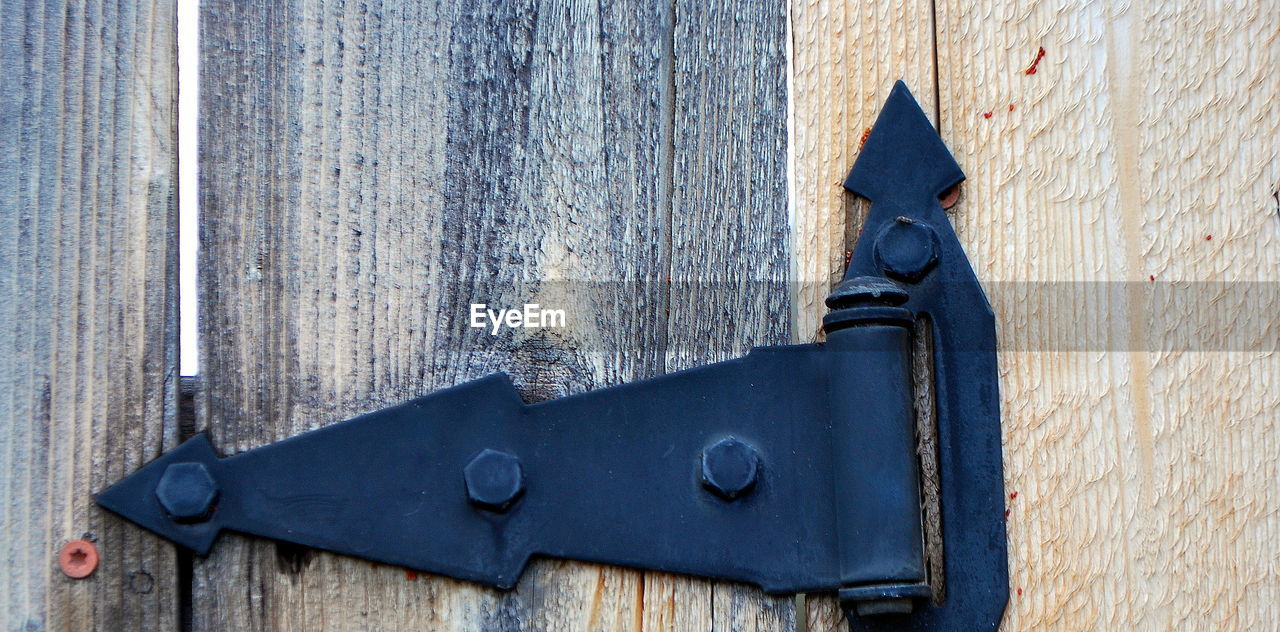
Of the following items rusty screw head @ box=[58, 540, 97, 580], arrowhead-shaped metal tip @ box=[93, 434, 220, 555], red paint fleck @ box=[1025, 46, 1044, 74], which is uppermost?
red paint fleck @ box=[1025, 46, 1044, 74]

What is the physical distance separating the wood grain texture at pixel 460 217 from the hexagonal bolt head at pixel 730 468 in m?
0.08

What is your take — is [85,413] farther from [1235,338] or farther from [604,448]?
[1235,338]

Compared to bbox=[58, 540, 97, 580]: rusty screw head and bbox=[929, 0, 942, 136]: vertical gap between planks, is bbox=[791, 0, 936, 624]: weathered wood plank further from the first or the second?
bbox=[58, 540, 97, 580]: rusty screw head

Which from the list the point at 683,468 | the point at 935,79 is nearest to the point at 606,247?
the point at 683,468

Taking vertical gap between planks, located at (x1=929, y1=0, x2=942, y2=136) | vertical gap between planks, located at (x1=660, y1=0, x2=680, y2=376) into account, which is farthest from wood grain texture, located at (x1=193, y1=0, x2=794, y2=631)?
vertical gap between planks, located at (x1=929, y1=0, x2=942, y2=136)

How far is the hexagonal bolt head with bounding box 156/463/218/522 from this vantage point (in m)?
0.77

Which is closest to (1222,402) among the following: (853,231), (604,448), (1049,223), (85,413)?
(1049,223)

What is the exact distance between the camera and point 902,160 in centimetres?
81

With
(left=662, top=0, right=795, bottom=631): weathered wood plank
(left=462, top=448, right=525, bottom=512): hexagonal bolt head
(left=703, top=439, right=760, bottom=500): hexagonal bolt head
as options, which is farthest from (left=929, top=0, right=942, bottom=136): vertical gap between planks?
(left=462, top=448, right=525, bottom=512): hexagonal bolt head

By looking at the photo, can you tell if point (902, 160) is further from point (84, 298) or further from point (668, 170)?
point (84, 298)

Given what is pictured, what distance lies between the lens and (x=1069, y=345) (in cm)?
79

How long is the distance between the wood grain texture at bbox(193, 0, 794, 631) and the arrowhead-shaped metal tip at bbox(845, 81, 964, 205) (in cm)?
7

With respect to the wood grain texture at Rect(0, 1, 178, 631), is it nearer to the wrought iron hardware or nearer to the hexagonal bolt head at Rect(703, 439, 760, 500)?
the wrought iron hardware

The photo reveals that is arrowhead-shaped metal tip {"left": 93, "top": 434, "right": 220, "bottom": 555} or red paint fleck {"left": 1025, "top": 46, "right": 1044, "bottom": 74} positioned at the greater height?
red paint fleck {"left": 1025, "top": 46, "right": 1044, "bottom": 74}
